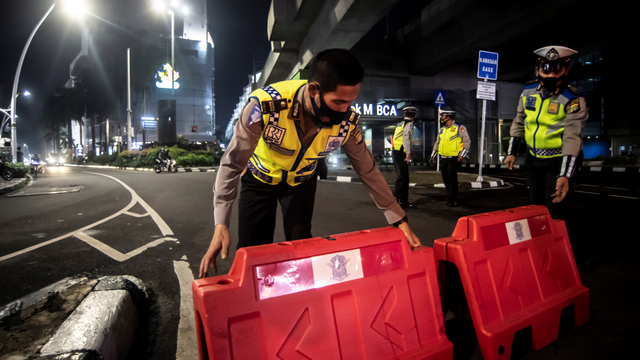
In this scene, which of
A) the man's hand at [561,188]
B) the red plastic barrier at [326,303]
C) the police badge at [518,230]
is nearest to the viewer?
the red plastic barrier at [326,303]

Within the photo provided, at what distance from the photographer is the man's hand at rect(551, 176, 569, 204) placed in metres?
2.54

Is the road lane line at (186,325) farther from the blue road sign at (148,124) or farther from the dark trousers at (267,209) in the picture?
the blue road sign at (148,124)

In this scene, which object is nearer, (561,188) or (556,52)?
(561,188)

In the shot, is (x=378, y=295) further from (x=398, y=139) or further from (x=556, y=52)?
(x=398, y=139)

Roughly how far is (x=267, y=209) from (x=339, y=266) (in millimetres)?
802

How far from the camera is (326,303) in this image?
4.60 ft

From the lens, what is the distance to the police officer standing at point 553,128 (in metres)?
2.60

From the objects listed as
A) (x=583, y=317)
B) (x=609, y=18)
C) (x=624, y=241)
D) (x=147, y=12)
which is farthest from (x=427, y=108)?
(x=147, y=12)

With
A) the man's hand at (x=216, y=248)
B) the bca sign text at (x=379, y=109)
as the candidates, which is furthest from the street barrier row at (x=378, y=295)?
the bca sign text at (x=379, y=109)

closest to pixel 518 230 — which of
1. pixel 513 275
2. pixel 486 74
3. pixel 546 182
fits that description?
pixel 513 275

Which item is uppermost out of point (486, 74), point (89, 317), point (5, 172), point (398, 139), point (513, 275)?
point (486, 74)

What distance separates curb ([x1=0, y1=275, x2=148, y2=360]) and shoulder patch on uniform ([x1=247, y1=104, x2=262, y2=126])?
4.11 ft

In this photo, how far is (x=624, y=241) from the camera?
12.6ft

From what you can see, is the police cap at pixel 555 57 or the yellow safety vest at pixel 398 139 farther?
the yellow safety vest at pixel 398 139
